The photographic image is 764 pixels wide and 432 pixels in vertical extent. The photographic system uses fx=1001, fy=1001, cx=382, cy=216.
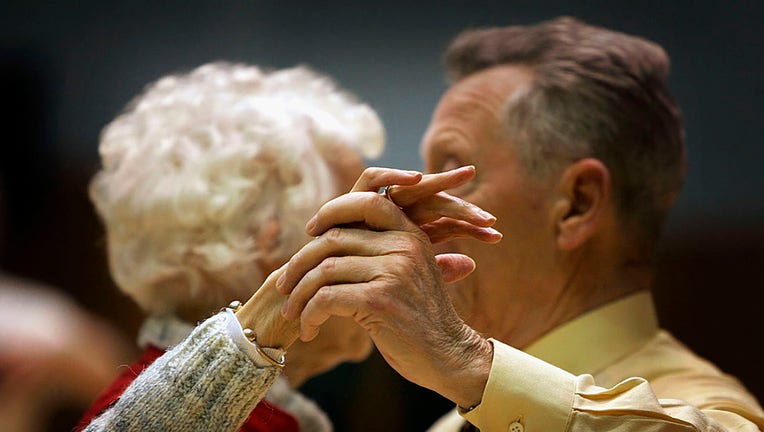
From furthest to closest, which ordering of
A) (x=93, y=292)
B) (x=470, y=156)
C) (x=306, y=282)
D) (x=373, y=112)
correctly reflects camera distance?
(x=93, y=292) → (x=373, y=112) → (x=470, y=156) → (x=306, y=282)

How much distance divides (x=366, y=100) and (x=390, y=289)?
29.4 inches

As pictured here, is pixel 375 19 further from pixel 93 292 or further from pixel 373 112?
pixel 93 292

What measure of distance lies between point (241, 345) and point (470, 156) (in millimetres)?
604

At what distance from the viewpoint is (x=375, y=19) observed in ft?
5.69

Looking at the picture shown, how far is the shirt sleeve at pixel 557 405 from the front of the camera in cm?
105

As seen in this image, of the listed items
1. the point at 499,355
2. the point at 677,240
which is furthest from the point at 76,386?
the point at 677,240

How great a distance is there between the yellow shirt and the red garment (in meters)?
0.28

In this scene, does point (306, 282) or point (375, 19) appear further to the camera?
point (375, 19)

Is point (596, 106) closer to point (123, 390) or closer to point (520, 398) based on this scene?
point (520, 398)

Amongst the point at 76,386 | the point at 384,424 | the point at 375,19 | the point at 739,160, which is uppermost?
the point at 375,19

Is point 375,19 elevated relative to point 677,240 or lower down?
elevated

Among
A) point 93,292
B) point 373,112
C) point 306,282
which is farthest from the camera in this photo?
point 93,292

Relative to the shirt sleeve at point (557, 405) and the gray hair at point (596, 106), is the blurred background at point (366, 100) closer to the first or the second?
the gray hair at point (596, 106)

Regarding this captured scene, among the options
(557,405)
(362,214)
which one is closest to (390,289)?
(362,214)
